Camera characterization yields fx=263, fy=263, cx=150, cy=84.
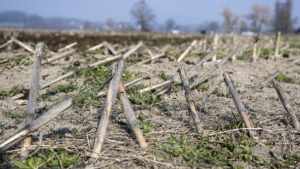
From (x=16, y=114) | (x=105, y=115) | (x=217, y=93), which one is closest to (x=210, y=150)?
(x=105, y=115)

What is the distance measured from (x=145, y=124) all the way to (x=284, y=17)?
106 m

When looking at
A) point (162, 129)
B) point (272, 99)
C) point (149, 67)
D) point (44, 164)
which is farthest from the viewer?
point (149, 67)

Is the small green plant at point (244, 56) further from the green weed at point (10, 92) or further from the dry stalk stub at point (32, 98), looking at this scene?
the dry stalk stub at point (32, 98)

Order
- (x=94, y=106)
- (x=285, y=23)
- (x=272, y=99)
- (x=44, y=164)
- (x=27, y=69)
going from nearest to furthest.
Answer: (x=44, y=164) < (x=94, y=106) < (x=272, y=99) < (x=27, y=69) < (x=285, y=23)

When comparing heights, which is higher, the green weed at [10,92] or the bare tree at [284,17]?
the bare tree at [284,17]

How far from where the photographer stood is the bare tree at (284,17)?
302 feet

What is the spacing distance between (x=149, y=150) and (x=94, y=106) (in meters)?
1.96

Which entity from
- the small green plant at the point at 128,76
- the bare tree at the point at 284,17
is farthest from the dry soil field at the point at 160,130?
the bare tree at the point at 284,17

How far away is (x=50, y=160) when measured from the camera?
2.89 metres

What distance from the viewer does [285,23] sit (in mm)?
92625

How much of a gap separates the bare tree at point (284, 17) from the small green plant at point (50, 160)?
99931 millimetres

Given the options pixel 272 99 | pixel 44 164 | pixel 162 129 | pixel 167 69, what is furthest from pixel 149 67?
pixel 44 164

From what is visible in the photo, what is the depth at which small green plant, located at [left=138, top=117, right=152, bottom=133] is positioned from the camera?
3617 mm

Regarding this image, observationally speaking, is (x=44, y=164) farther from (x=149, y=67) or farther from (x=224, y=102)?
(x=149, y=67)
